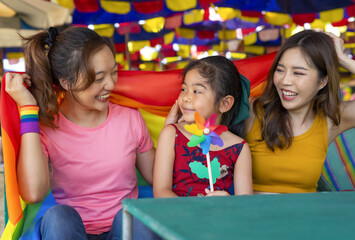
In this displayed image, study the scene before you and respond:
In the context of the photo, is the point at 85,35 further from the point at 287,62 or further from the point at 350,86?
the point at 350,86

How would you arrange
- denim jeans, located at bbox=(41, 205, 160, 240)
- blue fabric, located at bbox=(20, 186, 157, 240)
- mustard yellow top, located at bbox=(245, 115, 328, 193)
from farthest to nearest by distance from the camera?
1. mustard yellow top, located at bbox=(245, 115, 328, 193)
2. blue fabric, located at bbox=(20, 186, 157, 240)
3. denim jeans, located at bbox=(41, 205, 160, 240)

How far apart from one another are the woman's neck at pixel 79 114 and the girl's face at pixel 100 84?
0.15 ft

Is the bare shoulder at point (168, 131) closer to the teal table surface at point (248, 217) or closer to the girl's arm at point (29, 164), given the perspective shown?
the girl's arm at point (29, 164)

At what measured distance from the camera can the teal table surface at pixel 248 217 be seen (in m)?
0.70

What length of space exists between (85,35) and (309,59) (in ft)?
2.94

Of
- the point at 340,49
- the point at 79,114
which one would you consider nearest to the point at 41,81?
the point at 79,114

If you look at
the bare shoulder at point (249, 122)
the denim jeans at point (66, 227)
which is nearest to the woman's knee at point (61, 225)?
the denim jeans at point (66, 227)

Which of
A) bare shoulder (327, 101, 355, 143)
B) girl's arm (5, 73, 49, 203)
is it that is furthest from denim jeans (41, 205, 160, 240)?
bare shoulder (327, 101, 355, 143)

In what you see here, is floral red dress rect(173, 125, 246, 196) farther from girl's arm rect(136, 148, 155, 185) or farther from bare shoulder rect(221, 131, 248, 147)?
girl's arm rect(136, 148, 155, 185)

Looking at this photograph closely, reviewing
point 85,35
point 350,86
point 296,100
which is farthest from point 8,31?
point 350,86

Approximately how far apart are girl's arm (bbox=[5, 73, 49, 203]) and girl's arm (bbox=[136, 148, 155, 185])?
42cm

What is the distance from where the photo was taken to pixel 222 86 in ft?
5.52

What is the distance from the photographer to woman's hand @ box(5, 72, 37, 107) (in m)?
1.42

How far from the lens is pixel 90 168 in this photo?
1.57 metres
